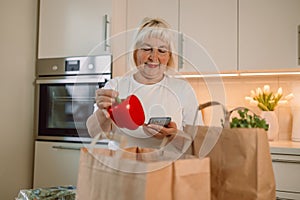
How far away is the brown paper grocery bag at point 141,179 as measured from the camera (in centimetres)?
51

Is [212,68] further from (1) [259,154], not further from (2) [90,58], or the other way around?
(1) [259,154]

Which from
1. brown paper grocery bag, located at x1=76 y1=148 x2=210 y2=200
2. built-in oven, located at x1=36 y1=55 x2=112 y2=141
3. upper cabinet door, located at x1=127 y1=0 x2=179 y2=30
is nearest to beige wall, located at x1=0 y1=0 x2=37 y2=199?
built-in oven, located at x1=36 y1=55 x2=112 y2=141

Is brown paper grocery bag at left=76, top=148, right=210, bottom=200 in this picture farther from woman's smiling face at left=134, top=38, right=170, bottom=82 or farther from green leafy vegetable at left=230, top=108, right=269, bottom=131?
woman's smiling face at left=134, top=38, right=170, bottom=82

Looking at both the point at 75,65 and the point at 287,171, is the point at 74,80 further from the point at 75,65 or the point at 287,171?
the point at 287,171

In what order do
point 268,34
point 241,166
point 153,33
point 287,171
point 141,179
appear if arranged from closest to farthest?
point 141,179 → point 241,166 → point 153,33 → point 287,171 → point 268,34

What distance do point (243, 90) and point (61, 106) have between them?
1258mm

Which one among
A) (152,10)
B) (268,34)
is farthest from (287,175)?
(152,10)

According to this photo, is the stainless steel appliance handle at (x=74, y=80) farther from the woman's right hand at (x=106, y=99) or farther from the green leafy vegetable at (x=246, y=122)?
the green leafy vegetable at (x=246, y=122)

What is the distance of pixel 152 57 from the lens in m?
1.04

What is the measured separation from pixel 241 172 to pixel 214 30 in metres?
1.56

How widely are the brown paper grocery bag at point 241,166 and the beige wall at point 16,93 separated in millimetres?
1801

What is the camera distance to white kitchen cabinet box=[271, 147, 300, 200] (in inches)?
66.5

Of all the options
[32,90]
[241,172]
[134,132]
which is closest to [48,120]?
[32,90]

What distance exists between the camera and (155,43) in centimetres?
101
